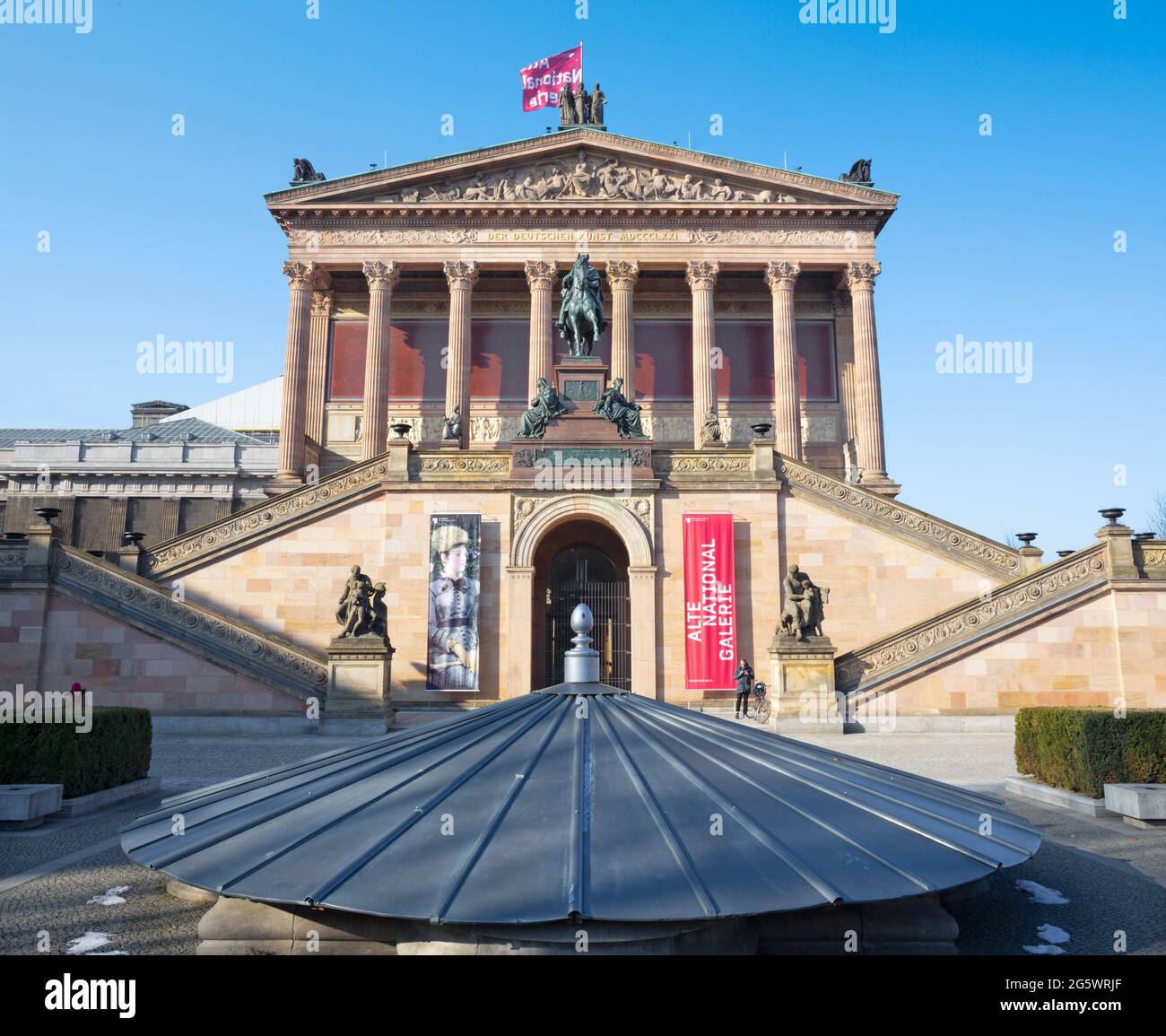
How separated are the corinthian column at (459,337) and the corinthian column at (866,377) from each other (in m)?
20.4

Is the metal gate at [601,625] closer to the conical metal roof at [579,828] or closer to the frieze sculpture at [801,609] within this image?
the frieze sculpture at [801,609]

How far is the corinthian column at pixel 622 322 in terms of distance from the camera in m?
45.7

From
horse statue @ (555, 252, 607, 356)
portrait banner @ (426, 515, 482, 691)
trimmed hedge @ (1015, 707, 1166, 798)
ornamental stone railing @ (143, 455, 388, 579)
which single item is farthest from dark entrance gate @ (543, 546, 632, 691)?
trimmed hedge @ (1015, 707, 1166, 798)

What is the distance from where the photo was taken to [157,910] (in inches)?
299

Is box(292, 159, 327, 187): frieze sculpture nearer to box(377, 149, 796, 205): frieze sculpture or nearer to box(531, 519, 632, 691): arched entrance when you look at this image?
box(377, 149, 796, 205): frieze sculpture

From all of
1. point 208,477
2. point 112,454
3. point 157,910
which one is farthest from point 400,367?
point 157,910

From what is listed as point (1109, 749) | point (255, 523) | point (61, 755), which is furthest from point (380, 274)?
point (1109, 749)

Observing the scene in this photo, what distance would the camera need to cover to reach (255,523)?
29.0 meters

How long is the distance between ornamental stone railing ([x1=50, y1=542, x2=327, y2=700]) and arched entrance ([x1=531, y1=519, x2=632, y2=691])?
7.58 meters

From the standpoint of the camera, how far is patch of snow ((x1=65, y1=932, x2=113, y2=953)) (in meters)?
6.53
